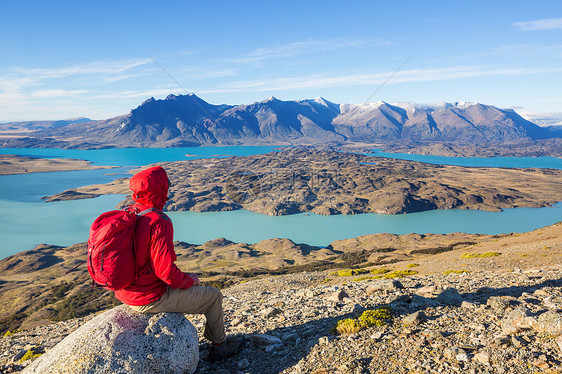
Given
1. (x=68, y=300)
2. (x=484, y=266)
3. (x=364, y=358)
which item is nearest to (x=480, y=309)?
(x=364, y=358)

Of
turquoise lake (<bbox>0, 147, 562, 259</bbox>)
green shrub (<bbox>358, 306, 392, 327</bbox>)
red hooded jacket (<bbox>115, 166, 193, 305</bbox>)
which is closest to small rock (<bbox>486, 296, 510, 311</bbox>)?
green shrub (<bbox>358, 306, 392, 327</bbox>)

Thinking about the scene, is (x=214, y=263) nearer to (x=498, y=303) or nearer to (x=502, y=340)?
(x=498, y=303)

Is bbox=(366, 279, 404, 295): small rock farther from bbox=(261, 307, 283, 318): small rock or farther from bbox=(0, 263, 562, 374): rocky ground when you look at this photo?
bbox=(261, 307, 283, 318): small rock

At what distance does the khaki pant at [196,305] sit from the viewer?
20.6 ft

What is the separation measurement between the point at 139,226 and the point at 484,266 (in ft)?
64.9

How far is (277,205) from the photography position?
159 m

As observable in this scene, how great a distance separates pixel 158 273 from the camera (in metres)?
5.54

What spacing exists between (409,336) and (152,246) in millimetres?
5918

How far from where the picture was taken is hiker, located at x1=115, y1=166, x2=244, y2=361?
540 cm

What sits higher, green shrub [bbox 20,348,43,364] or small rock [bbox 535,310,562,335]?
small rock [bbox 535,310,562,335]

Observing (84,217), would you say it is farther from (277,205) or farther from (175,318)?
(175,318)

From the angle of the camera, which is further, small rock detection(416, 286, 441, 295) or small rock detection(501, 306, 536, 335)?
small rock detection(416, 286, 441, 295)

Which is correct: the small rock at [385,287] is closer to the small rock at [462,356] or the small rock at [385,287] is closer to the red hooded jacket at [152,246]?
the small rock at [462,356]

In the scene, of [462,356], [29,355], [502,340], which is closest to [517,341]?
[502,340]
